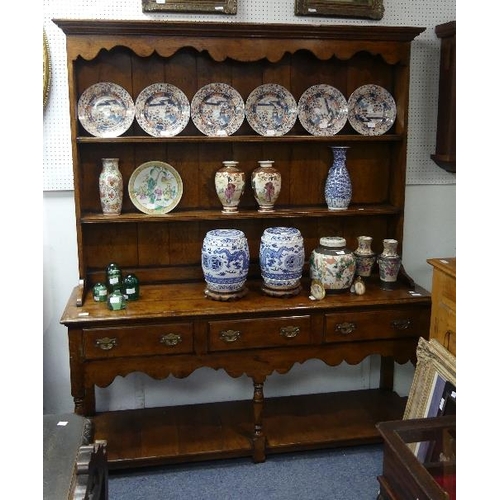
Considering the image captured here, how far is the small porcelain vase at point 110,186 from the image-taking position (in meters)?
2.46

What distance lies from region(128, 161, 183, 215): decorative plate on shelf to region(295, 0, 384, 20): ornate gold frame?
0.95 meters

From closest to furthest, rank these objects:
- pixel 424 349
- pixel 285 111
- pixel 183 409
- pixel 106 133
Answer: pixel 424 349
pixel 106 133
pixel 285 111
pixel 183 409

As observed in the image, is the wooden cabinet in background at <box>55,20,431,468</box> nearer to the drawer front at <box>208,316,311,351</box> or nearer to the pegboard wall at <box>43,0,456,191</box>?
the drawer front at <box>208,316,311,351</box>

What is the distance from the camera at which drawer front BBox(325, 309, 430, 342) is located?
8.09 feet

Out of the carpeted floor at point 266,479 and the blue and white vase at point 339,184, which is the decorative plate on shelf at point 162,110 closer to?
the blue and white vase at point 339,184

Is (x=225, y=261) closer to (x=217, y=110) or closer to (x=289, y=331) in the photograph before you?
(x=289, y=331)

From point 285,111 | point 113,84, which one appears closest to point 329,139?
point 285,111

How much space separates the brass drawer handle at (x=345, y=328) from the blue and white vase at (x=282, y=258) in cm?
26

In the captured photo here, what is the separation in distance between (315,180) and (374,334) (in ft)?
2.63

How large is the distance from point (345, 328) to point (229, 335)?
0.52 meters

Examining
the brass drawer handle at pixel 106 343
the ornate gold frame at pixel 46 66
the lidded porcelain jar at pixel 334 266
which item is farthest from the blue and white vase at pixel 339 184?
the ornate gold frame at pixel 46 66

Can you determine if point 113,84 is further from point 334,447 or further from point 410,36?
point 334,447

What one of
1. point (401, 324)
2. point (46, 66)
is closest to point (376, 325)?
point (401, 324)

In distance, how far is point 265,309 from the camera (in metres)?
2.37
